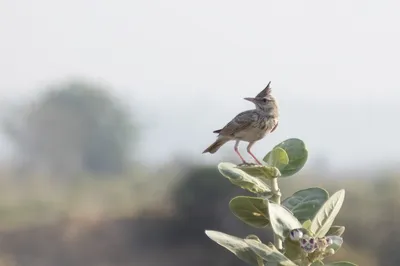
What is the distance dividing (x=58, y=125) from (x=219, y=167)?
12.3 feet

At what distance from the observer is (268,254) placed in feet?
1.30

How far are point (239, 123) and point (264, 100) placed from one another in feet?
0.10

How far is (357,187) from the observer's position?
121 inches

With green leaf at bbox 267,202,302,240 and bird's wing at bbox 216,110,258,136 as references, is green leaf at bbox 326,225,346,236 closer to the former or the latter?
green leaf at bbox 267,202,302,240

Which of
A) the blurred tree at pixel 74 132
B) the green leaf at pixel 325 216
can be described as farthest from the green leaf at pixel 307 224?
the blurred tree at pixel 74 132

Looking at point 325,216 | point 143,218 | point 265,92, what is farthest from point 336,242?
point 143,218

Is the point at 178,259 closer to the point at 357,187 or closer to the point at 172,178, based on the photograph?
the point at 172,178

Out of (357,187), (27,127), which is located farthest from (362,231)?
(27,127)

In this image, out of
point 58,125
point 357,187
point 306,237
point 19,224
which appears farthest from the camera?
point 58,125

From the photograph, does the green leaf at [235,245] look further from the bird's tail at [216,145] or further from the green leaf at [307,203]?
the bird's tail at [216,145]

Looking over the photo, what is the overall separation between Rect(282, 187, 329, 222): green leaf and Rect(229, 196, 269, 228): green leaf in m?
0.02

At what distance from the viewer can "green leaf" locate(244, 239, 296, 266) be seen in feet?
1.30

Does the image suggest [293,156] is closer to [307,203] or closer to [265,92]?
[307,203]

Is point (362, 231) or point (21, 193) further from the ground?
point (21, 193)
